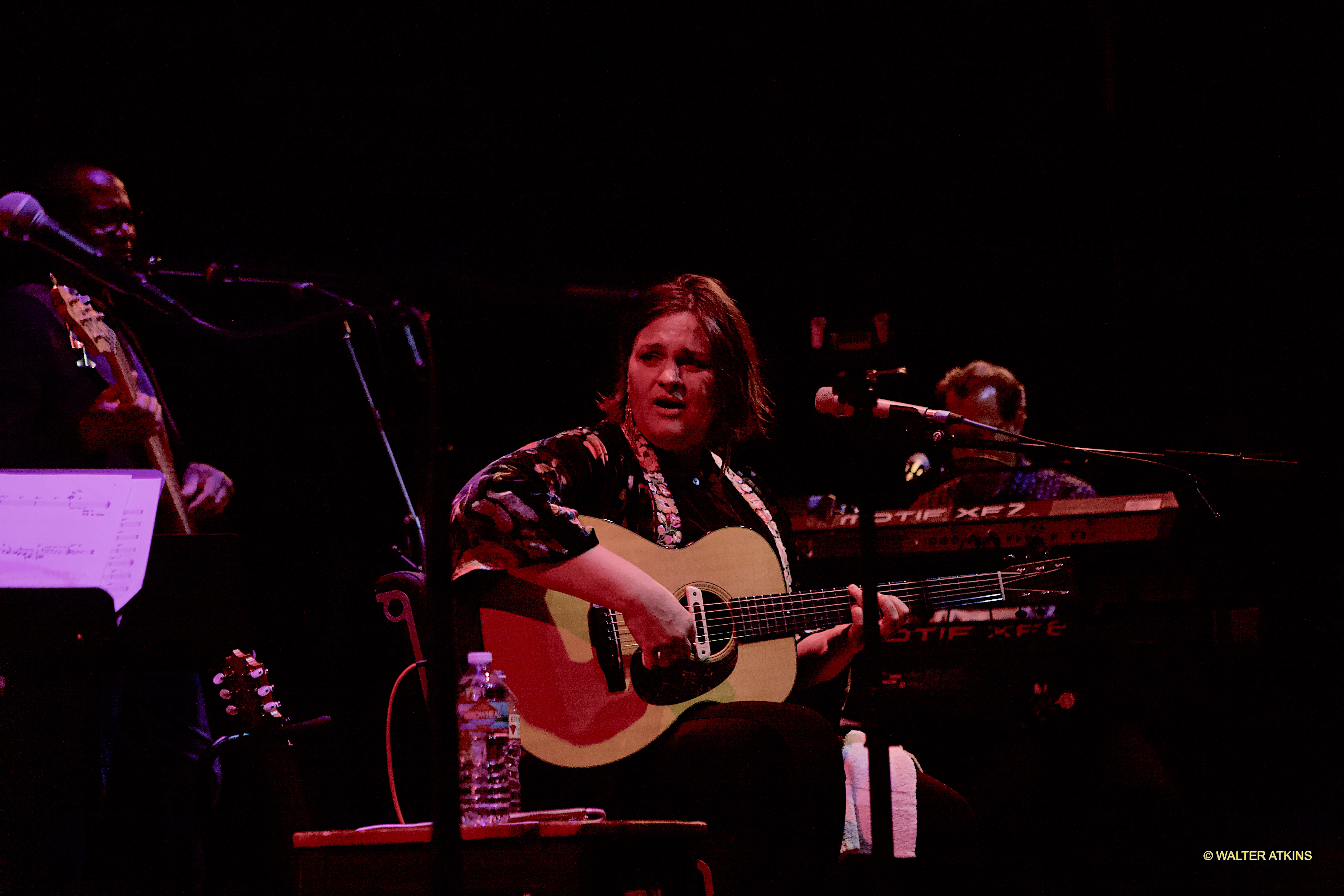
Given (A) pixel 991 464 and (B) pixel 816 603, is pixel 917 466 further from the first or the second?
(B) pixel 816 603

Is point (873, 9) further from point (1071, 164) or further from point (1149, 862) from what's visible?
point (1149, 862)

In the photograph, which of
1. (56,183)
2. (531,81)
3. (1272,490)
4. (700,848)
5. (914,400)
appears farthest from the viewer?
(914,400)

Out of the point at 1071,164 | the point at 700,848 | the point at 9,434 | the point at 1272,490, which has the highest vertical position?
the point at 1071,164

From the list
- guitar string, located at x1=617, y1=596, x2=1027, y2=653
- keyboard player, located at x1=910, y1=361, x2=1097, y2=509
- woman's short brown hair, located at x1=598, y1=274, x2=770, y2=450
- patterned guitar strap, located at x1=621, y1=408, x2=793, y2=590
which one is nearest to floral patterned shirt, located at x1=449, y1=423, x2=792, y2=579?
patterned guitar strap, located at x1=621, y1=408, x2=793, y2=590

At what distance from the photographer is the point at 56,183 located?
2.67 m

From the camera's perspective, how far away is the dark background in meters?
3.30

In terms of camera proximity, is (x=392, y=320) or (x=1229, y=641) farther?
(x=1229, y=641)

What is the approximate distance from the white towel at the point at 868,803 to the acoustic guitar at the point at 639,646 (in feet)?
0.76

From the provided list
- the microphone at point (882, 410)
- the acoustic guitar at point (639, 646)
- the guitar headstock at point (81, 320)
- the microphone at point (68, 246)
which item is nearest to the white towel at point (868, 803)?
the acoustic guitar at point (639, 646)

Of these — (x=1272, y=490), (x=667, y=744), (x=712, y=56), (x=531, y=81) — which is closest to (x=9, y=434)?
(x=667, y=744)

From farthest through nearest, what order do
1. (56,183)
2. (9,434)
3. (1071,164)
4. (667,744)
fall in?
(1071,164) < (56,183) < (9,434) < (667,744)

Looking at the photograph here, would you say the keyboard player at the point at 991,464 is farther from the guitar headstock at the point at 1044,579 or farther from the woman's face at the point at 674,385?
the woman's face at the point at 674,385

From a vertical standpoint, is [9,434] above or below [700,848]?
above

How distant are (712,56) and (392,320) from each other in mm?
2926
